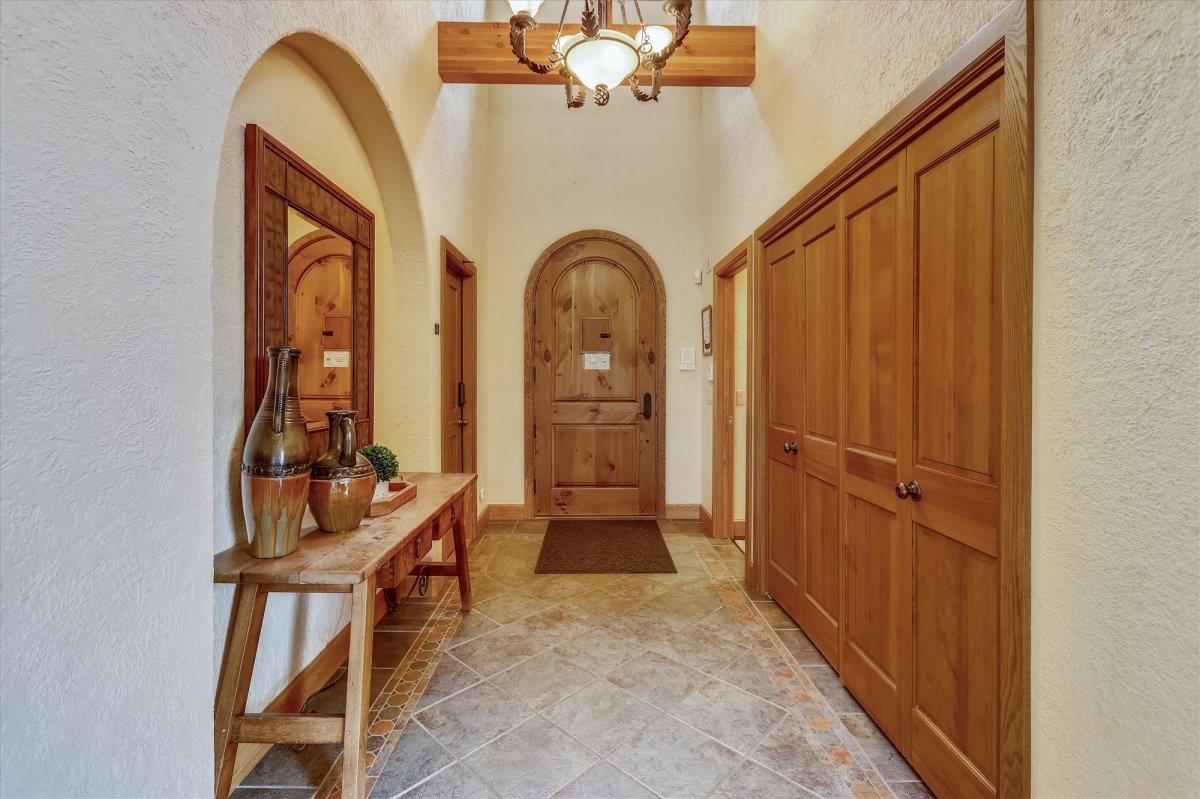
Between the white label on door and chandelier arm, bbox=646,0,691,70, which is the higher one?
chandelier arm, bbox=646,0,691,70

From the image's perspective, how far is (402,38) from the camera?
2.37m

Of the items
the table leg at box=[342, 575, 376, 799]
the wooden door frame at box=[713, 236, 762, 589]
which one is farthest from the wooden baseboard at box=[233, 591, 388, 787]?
the wooden door frame at box=[713, 236, 762, 589]

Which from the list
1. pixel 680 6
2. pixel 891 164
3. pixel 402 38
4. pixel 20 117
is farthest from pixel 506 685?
→ pixel 402 38

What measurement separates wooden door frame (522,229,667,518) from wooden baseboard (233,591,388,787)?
229cm

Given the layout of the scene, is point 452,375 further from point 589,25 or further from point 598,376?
point 589,25

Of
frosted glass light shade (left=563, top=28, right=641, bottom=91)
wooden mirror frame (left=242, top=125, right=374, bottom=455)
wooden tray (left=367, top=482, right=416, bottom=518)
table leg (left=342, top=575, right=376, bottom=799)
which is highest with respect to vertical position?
frosted glass light shade (left=563, top=28, right=641, bottom=91)

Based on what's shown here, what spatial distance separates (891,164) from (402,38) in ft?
7.35

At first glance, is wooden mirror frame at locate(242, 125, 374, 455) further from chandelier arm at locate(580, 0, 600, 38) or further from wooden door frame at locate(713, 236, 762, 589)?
wooden door frame at locate(713, 236, 762, 589)

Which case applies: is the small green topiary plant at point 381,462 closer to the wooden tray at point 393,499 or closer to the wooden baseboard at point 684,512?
the wooden tray at point 393,499

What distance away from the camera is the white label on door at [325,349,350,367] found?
203 cm

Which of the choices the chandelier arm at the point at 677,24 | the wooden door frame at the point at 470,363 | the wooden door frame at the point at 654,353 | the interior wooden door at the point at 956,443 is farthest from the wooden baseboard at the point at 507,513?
the chandelier arm at the point at 677,24

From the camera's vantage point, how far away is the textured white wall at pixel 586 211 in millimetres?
4367

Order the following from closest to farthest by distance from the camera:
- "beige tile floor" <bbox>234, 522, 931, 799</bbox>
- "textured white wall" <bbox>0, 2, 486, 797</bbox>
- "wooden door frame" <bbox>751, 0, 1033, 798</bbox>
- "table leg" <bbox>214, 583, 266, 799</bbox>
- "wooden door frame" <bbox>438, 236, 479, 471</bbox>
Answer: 1. "textured white wall" <bbox>0, 2, 486, 797</bbox>
2. "wooden door frame" <bbox>751, 0, 1033, 798</bbox>
3. "table leg" <bbox>214, 583, 266, 799</bbox>
4. "beige tile floor" <bbox>234, 522, 931, 799</bbox>
5. "wooden door frame" <bbox>438, 236, 479, 471</bbox>

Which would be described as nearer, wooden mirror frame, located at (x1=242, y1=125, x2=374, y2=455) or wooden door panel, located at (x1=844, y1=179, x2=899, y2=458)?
wooden mirror frame, located at (x1=242, y1=125, x2=374, y2=455)
